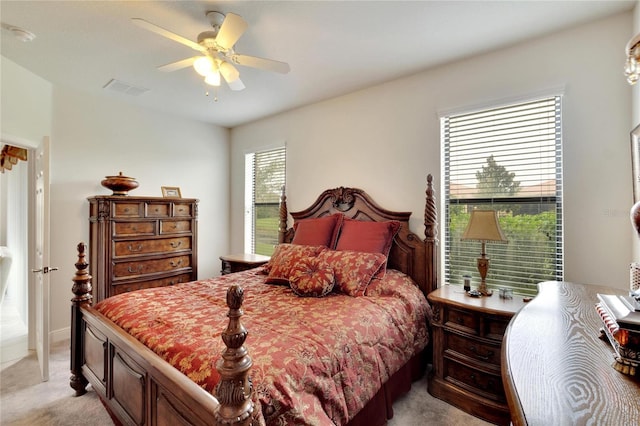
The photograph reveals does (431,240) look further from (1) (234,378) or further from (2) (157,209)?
(2) (157,209)

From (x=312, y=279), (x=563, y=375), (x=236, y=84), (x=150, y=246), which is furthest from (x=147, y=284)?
(x=563, y=375)

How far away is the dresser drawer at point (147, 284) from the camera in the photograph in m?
3.25

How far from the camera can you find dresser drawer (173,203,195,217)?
3740mm

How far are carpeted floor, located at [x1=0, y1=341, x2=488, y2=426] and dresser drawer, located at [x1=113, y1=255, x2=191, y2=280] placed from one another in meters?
1.02

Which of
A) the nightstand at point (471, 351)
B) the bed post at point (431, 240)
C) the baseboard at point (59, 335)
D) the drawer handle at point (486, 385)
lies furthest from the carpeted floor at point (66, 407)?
the bed post at point (431, 240)

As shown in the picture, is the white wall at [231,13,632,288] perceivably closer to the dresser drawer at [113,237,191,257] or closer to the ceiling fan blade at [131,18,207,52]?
the dresser drawer at [113,237,191,257]

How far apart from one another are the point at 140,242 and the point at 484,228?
11.4 ft

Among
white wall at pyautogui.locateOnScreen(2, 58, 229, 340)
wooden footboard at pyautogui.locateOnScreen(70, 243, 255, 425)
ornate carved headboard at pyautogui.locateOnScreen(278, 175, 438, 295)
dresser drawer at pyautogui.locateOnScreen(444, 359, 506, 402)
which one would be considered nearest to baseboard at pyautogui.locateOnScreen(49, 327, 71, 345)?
white wall at pyautogui.locateOnScreen(2, 58, 229, 340)

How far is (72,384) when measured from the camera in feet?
7.38

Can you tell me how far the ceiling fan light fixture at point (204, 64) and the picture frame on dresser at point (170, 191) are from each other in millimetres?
2372

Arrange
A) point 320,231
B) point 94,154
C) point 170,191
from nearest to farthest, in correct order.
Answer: point 320,231 → point 94,154 → point 170,191

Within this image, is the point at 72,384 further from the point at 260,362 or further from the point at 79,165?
the point at 79,165

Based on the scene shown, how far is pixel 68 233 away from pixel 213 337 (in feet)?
9.77

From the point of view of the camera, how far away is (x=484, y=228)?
222 centimetres
